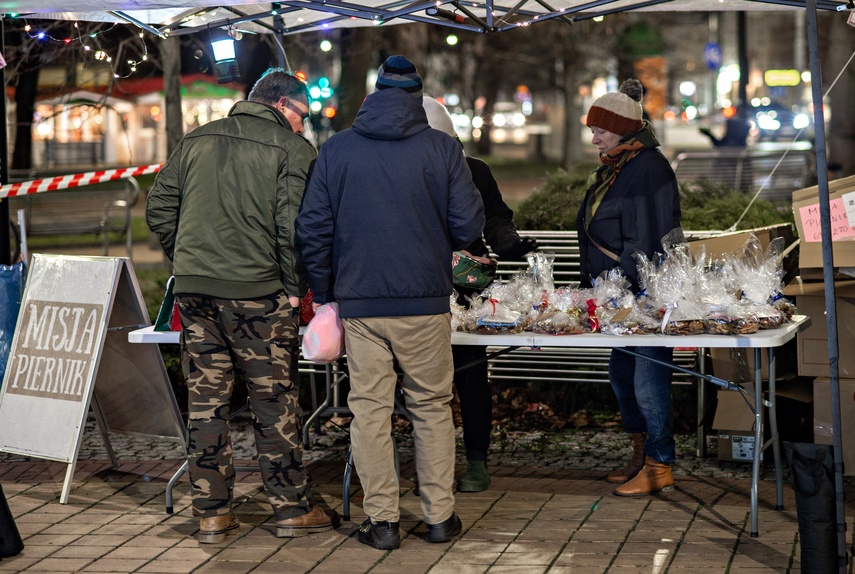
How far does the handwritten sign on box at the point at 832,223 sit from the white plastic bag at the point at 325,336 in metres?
2.39

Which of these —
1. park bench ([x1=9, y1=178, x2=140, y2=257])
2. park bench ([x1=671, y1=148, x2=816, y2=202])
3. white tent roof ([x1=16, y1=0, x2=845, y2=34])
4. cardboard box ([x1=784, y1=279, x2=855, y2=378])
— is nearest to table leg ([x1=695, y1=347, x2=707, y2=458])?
cardboard box ([x1=784, y1=279, x2=855, y2=378])

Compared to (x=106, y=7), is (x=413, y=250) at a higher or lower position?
lower

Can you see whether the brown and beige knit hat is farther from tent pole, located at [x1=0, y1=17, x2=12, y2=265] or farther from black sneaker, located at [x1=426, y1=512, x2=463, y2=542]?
tent pole, located at [x1=0, y1=17, x2=12, y2=265]

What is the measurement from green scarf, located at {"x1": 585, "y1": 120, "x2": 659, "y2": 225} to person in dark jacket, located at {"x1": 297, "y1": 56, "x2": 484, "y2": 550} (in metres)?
1.03

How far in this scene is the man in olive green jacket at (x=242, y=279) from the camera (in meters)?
4.81

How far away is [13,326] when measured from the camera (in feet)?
21.0

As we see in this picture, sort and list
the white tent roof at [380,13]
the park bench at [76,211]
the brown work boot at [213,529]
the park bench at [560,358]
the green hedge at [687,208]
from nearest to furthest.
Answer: the brown work boot at [213,529] < the white tent roof at [380,13] < the park bench at [560,358] < the green hedge at [687,208] < the park bench at [76,211]

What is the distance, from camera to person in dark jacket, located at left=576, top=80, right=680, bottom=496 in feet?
17.6

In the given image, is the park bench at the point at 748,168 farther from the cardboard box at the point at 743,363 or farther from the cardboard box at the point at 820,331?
the cardboard box at the point at 820,331

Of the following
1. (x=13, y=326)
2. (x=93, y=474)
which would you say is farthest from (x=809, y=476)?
(x=13, y=326)

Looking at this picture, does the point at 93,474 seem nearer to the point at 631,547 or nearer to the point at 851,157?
the point at 631,547

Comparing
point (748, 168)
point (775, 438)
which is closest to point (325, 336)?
point (775, 438)

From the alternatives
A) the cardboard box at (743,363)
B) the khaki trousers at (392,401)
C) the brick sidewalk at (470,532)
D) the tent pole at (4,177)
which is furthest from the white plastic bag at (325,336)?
the tent pole at (4,177)

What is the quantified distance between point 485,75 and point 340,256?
36.0 metres
